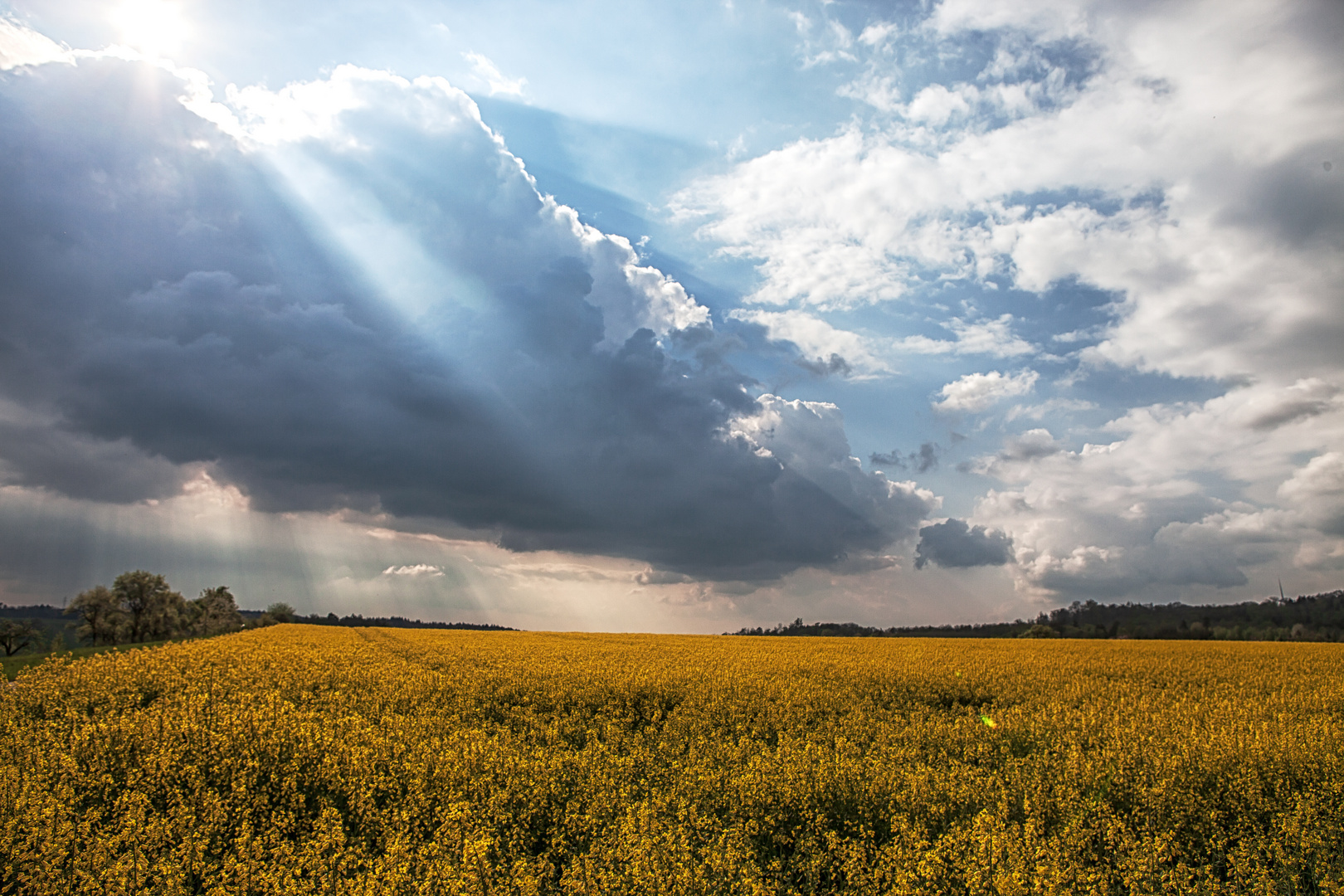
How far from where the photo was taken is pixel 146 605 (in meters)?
89.4

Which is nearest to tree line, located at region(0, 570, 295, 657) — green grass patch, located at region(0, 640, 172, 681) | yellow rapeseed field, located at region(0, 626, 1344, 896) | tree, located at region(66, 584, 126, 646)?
tree, located at region(66, 584, 126, 646)

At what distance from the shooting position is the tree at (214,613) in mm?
108188

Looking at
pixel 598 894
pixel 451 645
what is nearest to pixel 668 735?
pixel 598 894

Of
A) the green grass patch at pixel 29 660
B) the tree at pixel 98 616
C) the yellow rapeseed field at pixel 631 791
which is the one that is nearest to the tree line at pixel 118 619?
the tree at pixel 98 616

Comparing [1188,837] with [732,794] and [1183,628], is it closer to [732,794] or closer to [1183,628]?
[732,794]

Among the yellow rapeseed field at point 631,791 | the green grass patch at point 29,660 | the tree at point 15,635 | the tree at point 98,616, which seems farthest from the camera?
the tree at point 98,616

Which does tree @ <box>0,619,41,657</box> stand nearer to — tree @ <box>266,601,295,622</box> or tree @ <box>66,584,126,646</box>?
tree @ <box>66,584,126,646</box>

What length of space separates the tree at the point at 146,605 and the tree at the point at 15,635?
8727mm

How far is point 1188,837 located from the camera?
33.2ft

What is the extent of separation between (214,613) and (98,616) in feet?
110

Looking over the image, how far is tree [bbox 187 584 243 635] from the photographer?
108m

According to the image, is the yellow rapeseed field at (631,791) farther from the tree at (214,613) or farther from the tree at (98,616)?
the tree at (214,613)

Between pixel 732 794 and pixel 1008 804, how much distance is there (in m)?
4.30

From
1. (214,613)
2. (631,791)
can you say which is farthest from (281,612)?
(631,791)
